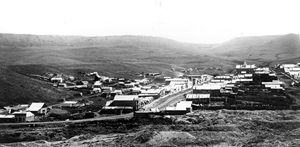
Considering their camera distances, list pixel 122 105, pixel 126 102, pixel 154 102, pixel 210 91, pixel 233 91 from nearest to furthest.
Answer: pixel 126 102 → pixel 122 105 → pixel 154 102 → pixel 210 91 → pixel 233 91

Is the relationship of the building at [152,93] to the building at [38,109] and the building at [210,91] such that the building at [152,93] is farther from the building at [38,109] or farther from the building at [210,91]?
the building at [38,109]

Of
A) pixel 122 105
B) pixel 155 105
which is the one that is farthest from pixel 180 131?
pixel 155 105

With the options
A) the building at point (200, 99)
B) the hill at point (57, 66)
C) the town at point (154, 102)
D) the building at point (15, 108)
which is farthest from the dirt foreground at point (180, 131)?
the hill at point (57, 66)

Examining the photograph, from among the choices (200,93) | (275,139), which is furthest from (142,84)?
(275,139)

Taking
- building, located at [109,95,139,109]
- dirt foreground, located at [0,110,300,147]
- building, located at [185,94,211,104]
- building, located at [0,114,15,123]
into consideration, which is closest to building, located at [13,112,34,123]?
building, located at [0,114,15,123]

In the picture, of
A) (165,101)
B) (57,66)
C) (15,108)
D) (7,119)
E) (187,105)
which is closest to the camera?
(7,119)

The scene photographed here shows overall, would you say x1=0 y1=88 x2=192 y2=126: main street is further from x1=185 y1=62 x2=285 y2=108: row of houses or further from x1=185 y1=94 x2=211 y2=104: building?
x1=185 y1=94 x2=211 y2=104: building

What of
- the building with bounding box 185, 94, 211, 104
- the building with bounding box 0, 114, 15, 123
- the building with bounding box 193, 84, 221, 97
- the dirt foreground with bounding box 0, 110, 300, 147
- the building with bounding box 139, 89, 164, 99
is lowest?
the dirt foreground with bounding box 0, 110, 300, 147

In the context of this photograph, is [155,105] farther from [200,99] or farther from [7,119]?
[7,119]

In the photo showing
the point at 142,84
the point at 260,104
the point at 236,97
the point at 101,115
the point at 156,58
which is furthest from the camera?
the point at 156,58

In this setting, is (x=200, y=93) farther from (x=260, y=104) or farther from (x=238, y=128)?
(x=238, y=128)

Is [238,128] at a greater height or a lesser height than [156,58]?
lesser
